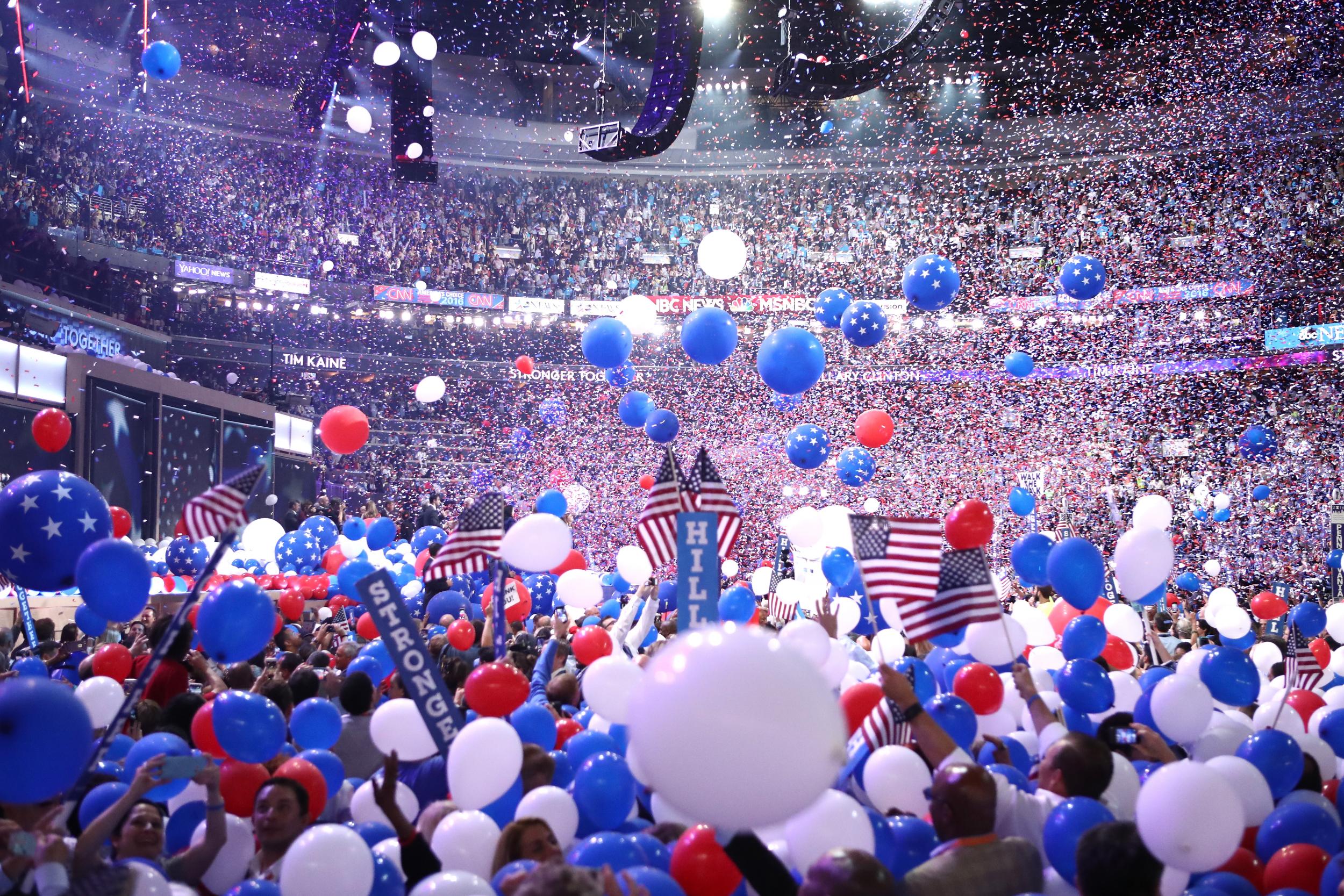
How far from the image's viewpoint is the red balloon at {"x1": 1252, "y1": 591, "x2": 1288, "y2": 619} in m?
8.33

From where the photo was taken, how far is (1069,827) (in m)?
2.69

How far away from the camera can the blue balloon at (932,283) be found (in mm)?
7805

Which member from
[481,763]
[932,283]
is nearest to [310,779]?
[481,763]

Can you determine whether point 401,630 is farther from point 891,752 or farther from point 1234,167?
point 1234,167

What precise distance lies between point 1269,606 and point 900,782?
6.70m

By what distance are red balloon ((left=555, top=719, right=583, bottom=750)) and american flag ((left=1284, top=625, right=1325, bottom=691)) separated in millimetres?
3426

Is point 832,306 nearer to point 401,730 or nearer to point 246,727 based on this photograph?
point 401,730

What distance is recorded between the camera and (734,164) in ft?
81.1

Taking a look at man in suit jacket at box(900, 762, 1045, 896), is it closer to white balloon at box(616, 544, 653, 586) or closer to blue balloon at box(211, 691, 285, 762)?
blue balloon at box(211, 691, 285, 762)

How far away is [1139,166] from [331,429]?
19.8 m

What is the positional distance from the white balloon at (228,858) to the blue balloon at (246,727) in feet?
1.14

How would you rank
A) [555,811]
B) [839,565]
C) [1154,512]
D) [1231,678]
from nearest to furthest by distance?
[555,811]
[1231,678]
[1154,512]
[839,565]

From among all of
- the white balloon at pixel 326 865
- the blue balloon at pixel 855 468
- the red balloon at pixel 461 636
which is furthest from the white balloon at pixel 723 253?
the white balloon at pixel 326 865

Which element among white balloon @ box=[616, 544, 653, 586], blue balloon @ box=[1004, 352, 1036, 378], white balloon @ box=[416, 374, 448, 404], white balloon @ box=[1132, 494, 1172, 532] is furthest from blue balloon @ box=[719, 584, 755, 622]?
blue balloon @ box=[1004, 352, 1036, 378]
